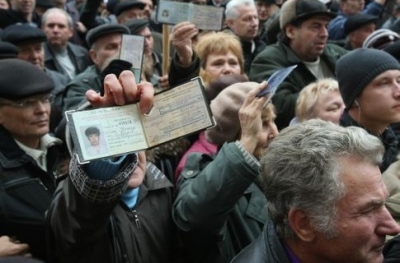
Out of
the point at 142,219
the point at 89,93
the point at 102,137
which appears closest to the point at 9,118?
the point at 142,219

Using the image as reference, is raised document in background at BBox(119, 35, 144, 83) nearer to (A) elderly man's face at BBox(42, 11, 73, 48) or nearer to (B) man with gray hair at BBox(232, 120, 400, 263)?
(B) man with gray hair at BBox(232, 120, 400, 263)

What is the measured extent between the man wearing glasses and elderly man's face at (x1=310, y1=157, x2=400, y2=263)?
5.54 metres

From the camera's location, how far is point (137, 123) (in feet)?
5.98

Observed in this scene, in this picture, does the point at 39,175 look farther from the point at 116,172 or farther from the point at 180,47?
the point at 180,47

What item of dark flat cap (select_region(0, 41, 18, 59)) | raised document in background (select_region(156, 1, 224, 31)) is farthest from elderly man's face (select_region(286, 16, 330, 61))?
dark flat cap (select_region(0, 41, 18, 59))

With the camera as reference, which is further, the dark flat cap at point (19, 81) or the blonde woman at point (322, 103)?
the blonde woman at point (322, 103)

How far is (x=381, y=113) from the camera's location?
10.1ft

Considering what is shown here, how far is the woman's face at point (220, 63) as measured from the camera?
448cm

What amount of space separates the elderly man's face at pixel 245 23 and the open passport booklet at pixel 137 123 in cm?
398

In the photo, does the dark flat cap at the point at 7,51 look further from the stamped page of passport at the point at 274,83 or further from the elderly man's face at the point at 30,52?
the stamped page of passport at the point at 274,83

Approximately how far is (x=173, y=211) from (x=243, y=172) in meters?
0.37

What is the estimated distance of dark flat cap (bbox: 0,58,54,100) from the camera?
9.24 ft

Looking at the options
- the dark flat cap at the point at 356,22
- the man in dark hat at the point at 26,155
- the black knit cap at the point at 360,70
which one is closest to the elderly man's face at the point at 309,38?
the black knit cap at the point at 360,70

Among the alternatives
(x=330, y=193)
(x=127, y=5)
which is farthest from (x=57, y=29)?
(x=330, y=193)
